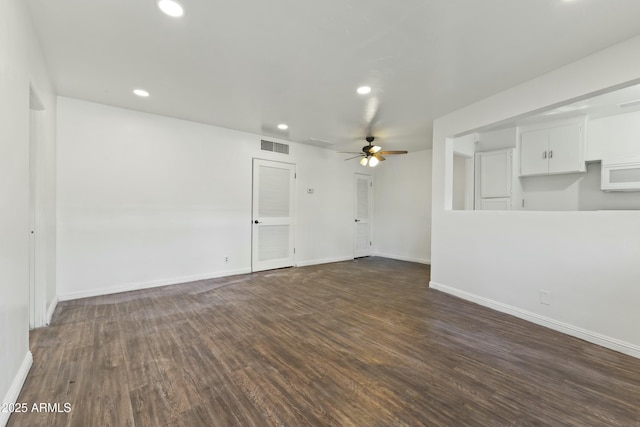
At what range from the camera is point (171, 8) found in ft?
6.57

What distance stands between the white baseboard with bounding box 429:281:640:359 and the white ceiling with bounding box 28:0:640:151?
2715 millimetres

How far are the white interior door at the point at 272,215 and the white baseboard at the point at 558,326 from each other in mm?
3389

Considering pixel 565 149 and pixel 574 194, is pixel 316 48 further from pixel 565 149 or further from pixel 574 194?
pixel 574 194

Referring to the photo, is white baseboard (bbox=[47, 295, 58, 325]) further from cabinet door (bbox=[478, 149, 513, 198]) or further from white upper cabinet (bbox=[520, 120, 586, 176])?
white upper cabinet (bbox=[520, 120, 586, 176])

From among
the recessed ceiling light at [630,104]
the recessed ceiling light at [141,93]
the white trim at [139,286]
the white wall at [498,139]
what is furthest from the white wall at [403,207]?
the recessed ceiling light at [141,93]

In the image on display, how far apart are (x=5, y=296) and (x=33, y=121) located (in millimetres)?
2223

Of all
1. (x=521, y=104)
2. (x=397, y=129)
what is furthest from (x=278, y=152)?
(x=521, y=104)

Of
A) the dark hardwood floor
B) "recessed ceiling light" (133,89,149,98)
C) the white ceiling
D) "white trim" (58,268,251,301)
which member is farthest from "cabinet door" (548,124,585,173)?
"recessed ceiling light" (133,89,149,98)

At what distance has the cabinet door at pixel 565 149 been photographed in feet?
13.3

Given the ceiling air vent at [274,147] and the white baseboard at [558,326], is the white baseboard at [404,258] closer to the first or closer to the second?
the white baseboard at [558,326]

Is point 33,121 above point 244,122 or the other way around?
the other way around

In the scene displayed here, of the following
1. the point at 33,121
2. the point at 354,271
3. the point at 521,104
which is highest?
the point at 521,104

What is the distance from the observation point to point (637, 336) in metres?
2.32

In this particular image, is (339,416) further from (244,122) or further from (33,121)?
(244,122)
